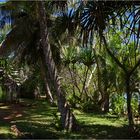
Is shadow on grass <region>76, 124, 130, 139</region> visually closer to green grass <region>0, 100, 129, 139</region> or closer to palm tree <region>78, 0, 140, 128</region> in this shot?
green grass <region>0, 100, 129, 139</region>

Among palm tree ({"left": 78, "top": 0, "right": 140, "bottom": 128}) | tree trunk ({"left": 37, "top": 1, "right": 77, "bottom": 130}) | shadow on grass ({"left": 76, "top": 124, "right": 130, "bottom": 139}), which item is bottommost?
shadow on grass ({"left": 76, "top": 124, "right": 130, "bottom": 139})

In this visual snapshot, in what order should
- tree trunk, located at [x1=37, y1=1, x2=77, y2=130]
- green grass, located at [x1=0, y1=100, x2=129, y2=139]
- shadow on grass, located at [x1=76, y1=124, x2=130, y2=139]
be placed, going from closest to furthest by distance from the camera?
green grass, located at [x1=0, y1=100, x2=129, y2=139], shadow on grass, located at [x1=76, y1=124, x2=130, y2=139], tree trunk, located at [x1=37, y1=1, x2=77, y2=130]

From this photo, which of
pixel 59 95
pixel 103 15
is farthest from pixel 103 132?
pixel 103 15

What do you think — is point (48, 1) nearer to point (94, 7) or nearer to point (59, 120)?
point (94, 7)

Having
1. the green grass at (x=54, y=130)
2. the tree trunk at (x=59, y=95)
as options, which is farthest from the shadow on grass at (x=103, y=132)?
the tree trunk at (x=59, y=95)

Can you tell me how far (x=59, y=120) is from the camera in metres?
14.8

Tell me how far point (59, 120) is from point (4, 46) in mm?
12017

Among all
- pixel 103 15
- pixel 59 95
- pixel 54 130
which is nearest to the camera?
pixel 103 15

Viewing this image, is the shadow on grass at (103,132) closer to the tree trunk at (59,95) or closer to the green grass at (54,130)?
the green grass at (54,130)

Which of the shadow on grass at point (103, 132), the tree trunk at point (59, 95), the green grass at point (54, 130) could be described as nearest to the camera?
the green grass at point (54, 130)

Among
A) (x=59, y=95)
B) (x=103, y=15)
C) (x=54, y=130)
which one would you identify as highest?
(x=103, y=15)

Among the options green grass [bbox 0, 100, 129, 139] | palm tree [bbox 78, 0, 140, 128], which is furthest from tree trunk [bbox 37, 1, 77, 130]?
palm tree [bbox 78, 0, 140, 128]

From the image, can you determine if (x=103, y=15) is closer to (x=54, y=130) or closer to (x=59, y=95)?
(x=59, y=95)

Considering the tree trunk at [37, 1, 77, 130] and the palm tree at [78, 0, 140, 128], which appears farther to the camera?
the tree trunk at [37, 1, 77, 130]
